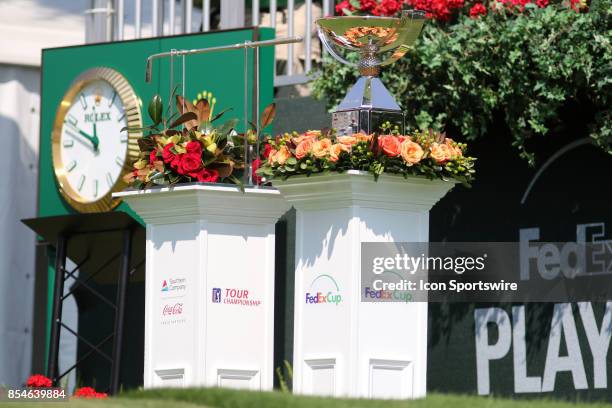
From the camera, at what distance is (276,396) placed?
589cm

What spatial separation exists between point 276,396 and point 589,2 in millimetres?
4156

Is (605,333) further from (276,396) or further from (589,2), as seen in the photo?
(276,396)

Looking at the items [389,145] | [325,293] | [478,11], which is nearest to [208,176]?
[325,293]

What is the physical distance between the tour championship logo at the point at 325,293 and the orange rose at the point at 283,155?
1.83ft

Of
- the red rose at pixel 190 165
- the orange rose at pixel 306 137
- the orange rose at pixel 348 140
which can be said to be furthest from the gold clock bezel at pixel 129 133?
the orange rose at pixel 348 140

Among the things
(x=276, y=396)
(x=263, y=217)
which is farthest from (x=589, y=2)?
(x=276, y=396)

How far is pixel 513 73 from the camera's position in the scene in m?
8.81

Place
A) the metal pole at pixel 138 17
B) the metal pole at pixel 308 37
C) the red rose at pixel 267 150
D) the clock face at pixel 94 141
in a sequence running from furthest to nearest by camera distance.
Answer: the metal pole at pixel 138 17
the clock face at pixel 94 141
the metal pole at pixel 308 37
the red rose at pixel 267 150

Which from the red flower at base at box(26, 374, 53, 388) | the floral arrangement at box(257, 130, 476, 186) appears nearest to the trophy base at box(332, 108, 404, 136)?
the floral arrangement at box(257, 130, 476, 186)

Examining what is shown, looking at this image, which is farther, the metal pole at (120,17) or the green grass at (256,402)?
the metal pole at (120,17)

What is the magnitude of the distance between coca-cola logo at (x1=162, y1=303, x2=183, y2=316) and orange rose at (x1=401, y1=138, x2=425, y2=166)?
149 centimetres

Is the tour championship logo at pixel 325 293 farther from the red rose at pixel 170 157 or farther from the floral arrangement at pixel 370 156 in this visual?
the red rose at pixel 170 157

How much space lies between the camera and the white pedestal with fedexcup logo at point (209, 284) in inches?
281

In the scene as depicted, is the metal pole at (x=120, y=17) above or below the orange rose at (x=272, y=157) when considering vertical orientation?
above
